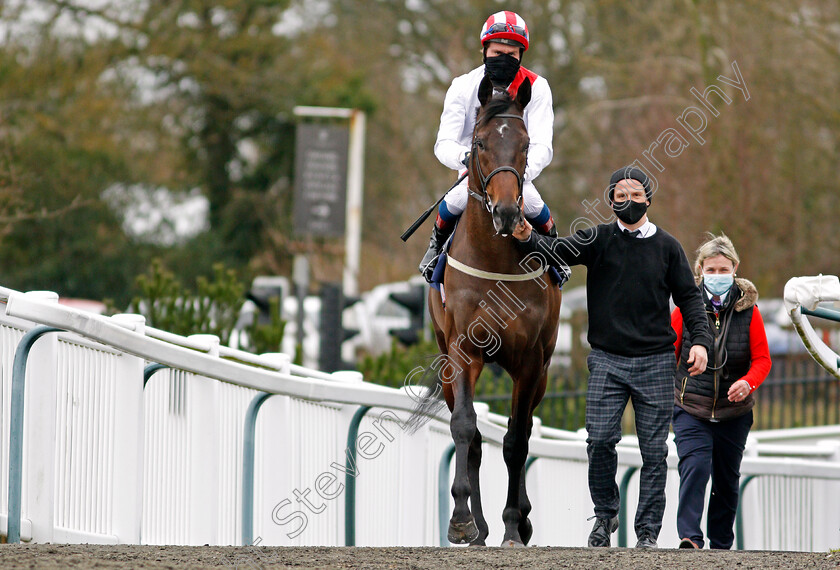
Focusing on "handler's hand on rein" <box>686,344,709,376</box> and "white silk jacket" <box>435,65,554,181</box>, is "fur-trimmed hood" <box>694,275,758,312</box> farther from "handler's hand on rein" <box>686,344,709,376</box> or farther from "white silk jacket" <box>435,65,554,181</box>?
"white silk jacket" <box>435,65,554,181</box>

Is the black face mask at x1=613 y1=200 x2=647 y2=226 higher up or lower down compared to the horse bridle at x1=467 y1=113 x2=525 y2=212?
lower down

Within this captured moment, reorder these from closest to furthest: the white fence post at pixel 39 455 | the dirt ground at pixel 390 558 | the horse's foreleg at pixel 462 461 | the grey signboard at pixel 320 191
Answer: the dirt ground at pixel 390 558 < the white fence post at pixel 39 455 < the horse's foreleg at pixel 462 461 < the grey signboard at pixel 320 191

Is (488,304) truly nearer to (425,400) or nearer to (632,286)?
(632,286)

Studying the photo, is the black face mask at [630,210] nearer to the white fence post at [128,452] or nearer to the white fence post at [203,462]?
the white fence post at [203,462]

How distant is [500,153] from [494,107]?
374mm

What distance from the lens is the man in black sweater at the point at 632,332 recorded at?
6730 mm

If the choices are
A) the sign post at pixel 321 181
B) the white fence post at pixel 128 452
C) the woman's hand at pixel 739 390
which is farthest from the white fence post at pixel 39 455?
the sign post at pixel 321 181

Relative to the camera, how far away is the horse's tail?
25.0 ft

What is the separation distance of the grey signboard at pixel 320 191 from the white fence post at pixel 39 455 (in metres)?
9.80

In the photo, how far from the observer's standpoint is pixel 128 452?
5910 mm

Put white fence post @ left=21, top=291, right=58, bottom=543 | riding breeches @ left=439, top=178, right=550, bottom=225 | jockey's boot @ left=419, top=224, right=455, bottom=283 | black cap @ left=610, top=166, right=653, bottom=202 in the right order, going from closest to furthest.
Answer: white fence post @ left=21, top=291, right=58, bottom=543
black cap @ left=610, top=166, right=653, bottom=202
riding breeches @ left=439, top=178, right=550, bottom=225
jockey's boot @ left=419, top=224, right=455, bottom=283

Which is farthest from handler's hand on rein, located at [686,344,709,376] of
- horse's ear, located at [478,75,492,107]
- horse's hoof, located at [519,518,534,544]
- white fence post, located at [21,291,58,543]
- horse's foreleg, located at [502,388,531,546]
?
white fence post, located at [21,291,58,543]

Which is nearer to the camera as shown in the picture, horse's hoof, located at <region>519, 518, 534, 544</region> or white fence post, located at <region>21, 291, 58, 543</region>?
white fence post, located at <region>21, 291, 58, 543</region>

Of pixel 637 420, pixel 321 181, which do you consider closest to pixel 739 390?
pixel 637 420
